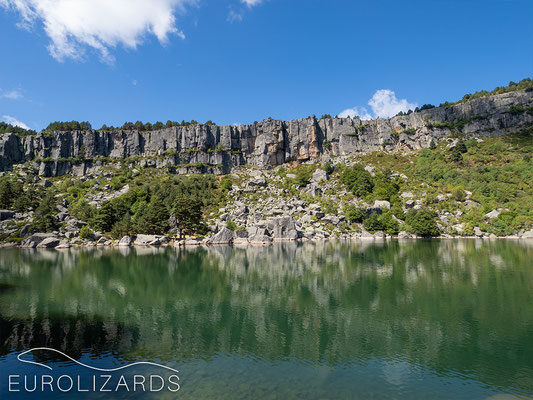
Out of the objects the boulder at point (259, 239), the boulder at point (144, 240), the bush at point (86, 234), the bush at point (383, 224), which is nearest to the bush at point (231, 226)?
the boulder at point (259, 239)

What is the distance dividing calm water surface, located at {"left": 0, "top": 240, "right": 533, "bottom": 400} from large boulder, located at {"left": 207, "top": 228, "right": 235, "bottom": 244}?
42.0m

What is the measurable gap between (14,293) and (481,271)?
42.9 metres

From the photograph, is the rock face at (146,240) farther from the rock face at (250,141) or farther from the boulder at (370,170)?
the boulder at (370,170)

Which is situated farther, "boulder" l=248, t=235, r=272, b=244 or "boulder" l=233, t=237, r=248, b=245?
"boulder" l=233, t=237, r=248, b=245

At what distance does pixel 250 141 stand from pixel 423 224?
8096 centimetres

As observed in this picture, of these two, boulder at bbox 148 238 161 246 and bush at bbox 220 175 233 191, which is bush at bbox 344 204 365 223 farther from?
boulder at bbox 148 238 161 246

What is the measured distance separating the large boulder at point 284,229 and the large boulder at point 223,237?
35.2 feet

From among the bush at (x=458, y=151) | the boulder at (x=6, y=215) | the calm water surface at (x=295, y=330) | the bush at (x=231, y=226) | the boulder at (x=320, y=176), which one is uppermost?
the bush at (x=458, y=151)

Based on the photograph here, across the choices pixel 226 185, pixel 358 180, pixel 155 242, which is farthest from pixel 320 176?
pixel 155 242

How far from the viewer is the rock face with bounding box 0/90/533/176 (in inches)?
4843

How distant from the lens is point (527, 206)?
73.9 metres

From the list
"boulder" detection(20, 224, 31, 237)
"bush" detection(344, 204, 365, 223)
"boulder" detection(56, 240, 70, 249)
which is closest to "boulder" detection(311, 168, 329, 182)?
"bush" detection(344, 204, 365, 223)

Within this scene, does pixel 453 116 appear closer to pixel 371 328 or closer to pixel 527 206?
pixel 527 206

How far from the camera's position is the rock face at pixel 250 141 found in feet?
404
